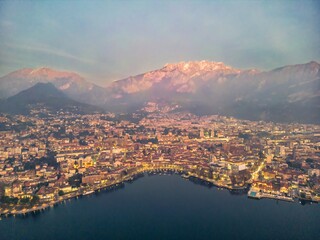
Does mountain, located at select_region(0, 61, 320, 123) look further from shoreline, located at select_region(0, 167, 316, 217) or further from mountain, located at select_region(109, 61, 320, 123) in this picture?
Result: shoreline, located at select_region(0, 167, 316, 217)

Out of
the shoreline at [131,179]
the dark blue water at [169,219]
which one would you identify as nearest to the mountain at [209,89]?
the shoreline at [131,179]

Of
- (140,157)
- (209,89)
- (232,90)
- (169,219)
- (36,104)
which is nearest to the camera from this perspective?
(169,219)

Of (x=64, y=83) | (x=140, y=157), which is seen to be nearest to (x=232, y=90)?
(x=64, y=83)

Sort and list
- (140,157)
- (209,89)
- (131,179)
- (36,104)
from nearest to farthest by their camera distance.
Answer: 1. (131,179)
2. (140,157)
3. (36,104)
4. (209,89)

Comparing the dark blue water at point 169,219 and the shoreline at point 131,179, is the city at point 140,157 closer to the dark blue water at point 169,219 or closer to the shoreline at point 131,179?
the shoreline at point 131,179

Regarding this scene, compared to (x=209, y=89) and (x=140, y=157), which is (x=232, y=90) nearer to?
(x=209, y=89)

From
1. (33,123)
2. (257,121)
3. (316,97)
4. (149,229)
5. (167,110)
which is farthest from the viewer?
(167,110)

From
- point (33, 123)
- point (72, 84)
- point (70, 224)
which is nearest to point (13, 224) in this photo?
point (70, 224)

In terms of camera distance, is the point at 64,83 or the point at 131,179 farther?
the point at 64,83

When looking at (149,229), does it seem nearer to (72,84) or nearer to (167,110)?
(167,110)
